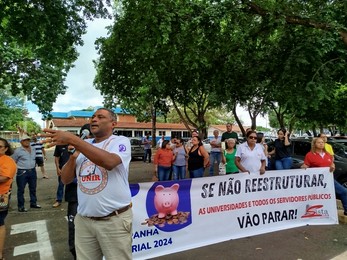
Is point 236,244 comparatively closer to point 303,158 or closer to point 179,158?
point 179,158

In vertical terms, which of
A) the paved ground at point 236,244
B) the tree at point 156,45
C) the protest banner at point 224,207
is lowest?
the paved ground at point 236,244

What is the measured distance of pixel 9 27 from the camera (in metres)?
8.30

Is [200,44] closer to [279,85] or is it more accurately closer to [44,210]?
[279,85]

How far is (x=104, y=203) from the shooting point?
2.56 metres

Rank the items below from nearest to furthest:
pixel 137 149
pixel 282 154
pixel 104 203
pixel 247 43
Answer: pixel 104 203, pixel 282 154, pixel 247 43, pixel 137 149

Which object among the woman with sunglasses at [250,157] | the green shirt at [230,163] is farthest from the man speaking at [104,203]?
the green shirt at [230,163]

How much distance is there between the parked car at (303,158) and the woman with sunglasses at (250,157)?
3.32 m

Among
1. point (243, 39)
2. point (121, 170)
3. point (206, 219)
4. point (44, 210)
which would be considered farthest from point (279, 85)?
point (121, 170)

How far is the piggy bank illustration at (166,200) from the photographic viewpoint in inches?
179

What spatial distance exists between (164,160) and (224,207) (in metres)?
4.30

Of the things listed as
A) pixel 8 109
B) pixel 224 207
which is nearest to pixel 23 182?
pixel 224 207

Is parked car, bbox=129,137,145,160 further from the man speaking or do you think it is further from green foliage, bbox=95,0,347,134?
the man speaking

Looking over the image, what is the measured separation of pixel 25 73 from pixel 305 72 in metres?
12.6

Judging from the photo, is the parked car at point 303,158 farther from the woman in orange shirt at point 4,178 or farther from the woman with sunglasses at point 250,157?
the woman in orange shirt at point 4,178
